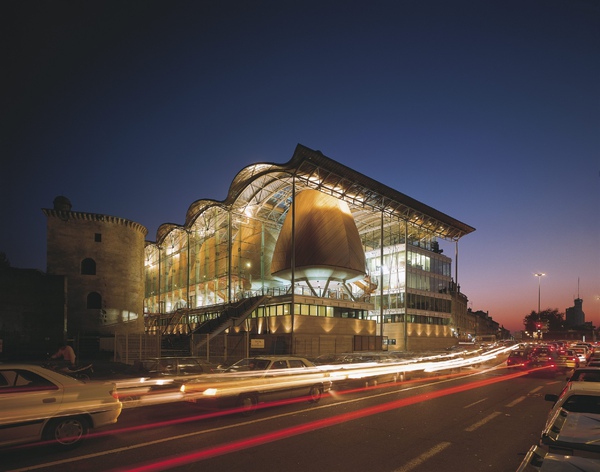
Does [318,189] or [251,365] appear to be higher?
[318,189]

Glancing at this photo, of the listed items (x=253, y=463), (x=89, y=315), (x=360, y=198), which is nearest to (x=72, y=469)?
(x=253, y=463)

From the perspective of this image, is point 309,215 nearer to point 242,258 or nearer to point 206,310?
point 242,258

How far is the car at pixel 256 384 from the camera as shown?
38.4ft

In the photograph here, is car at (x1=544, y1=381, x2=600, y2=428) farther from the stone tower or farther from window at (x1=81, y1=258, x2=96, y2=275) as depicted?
window at (x1=81, y1=258, x2=96, y2=275)

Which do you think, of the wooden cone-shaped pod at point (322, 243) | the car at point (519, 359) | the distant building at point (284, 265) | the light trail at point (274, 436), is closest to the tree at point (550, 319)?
the distant building at point (284, 265)

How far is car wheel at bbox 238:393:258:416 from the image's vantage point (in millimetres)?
11781

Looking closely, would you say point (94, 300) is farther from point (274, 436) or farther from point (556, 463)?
point (556, 463)

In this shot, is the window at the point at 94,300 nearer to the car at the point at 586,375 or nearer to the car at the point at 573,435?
the car at the point at 586,375

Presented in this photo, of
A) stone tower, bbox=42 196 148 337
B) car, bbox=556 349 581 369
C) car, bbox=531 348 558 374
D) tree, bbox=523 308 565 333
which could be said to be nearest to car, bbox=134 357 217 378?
car, bbox=556 349 581 369

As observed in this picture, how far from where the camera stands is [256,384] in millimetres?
12406

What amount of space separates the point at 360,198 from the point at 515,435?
1807 inches

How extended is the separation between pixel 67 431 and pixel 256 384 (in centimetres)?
519

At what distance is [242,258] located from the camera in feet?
195

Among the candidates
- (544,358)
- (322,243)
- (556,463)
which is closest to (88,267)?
(322,243)
